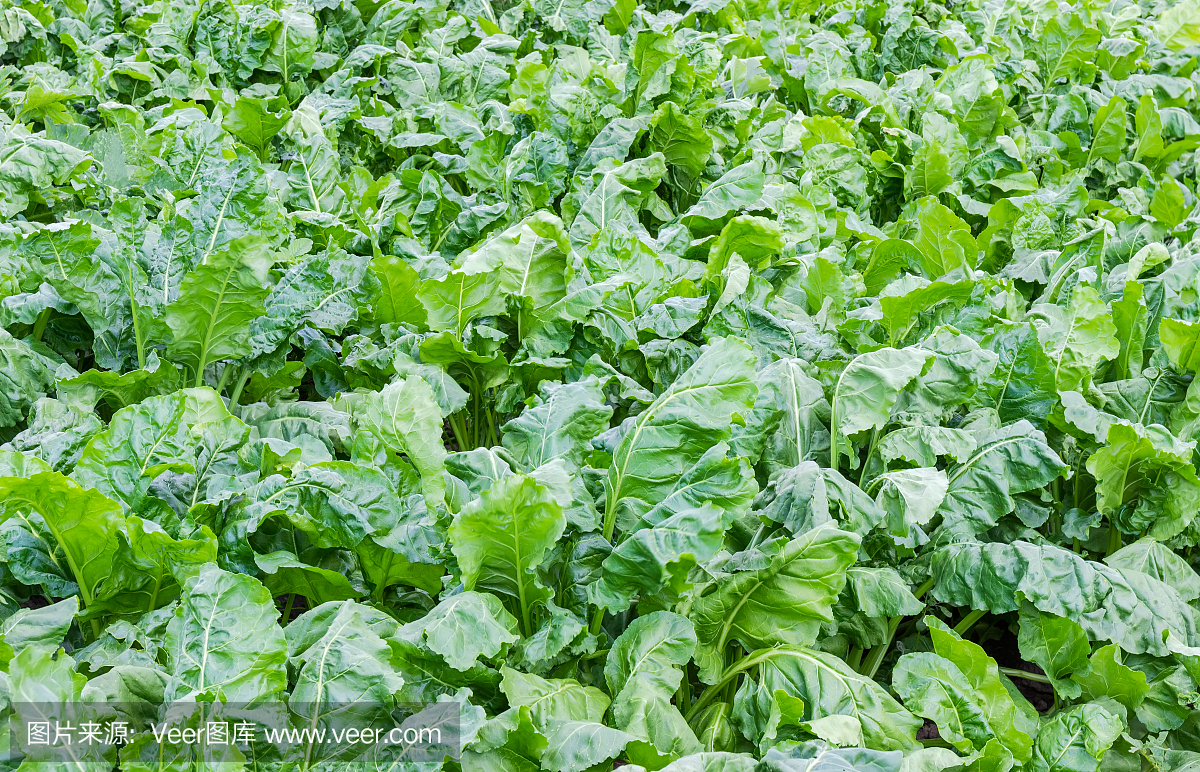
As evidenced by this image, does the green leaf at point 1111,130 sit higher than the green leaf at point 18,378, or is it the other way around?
the green leaf at point 18,378

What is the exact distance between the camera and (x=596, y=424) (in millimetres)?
2535

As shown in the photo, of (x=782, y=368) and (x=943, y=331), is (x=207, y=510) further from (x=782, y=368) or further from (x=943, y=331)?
(x=943, y=331)

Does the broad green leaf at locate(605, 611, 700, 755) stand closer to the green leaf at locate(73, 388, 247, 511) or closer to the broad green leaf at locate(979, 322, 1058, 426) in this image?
the green leaf at locate(73, 388, 247, 511)

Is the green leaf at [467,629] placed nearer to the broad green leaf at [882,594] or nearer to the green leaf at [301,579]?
the green leaf at [301,579]

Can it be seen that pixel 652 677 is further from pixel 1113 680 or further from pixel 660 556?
pixel 1113 680

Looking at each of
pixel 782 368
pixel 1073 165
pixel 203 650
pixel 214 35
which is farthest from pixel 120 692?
pixel 1073 165

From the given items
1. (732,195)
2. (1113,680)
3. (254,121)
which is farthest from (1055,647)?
(254,121)

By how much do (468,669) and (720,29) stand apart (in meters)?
4.40

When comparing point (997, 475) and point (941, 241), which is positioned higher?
point (941, 241)

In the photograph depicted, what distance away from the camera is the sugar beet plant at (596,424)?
83.2 inches

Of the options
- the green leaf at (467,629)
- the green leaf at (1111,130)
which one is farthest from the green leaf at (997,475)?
the green leaf at (1111,130)

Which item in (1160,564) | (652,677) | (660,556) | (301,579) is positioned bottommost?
(1160,564)

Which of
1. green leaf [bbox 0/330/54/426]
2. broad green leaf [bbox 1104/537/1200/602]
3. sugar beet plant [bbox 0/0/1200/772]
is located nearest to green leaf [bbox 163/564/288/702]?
sugar beet plant [bbox 0/0/1200/772]

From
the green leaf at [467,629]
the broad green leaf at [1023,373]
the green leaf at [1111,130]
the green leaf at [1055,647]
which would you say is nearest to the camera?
the green leaf at [467,629]
